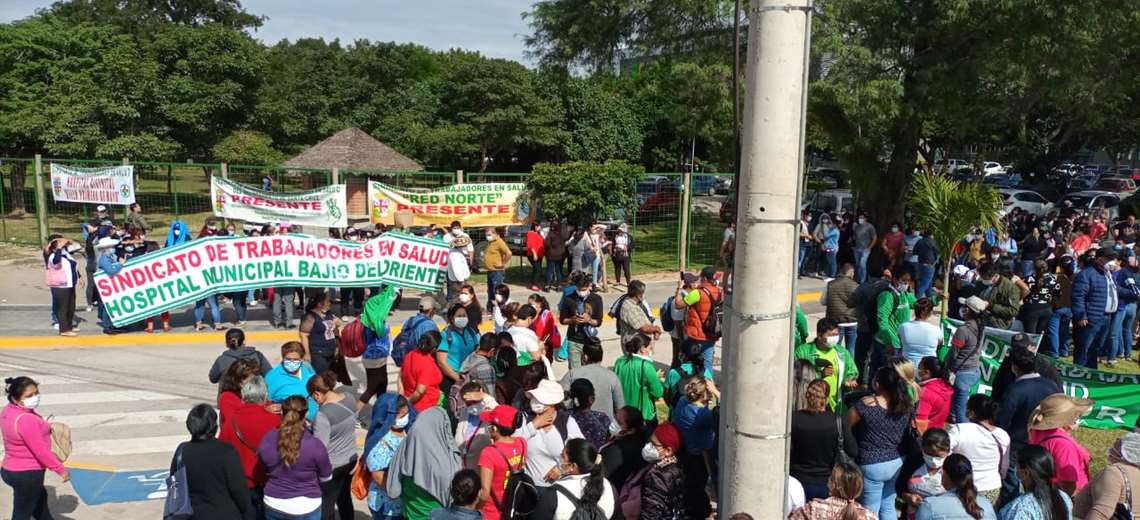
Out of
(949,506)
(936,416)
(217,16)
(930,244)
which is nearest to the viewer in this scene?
(949,506)

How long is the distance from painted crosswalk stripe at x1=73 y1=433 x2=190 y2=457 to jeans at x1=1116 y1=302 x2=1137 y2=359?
1238 centimetres

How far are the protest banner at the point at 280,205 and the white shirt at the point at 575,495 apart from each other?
12383mm

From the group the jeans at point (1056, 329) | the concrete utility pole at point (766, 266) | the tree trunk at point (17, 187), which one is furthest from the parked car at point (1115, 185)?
the concrete utility pole at point (766, 266)

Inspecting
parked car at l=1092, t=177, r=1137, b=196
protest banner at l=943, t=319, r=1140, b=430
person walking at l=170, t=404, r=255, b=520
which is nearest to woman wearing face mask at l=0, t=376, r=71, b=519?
person walking at l=170, t=404, r=255, b=520

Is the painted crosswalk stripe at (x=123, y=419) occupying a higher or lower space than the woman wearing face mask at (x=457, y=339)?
lower

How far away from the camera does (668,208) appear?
20.7 m

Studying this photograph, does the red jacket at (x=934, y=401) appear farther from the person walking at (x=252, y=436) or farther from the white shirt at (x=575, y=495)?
the person walking at (x=252, y=436)

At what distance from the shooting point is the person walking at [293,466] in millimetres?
5895

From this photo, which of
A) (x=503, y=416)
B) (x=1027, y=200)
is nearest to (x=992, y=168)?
(x=1027, y=200)

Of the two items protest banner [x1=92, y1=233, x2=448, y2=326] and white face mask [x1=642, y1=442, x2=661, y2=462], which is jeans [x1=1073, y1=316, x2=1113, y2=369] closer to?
white face mask [x1=642, y1=442, x2=661, y2=462]

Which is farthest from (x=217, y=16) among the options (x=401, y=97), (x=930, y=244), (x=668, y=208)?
(x=930, y=244)

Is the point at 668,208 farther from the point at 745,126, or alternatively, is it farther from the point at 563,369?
the point at 745,126

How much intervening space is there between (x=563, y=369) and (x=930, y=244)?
8.37m

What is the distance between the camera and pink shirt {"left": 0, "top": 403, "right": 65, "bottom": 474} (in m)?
6.48
